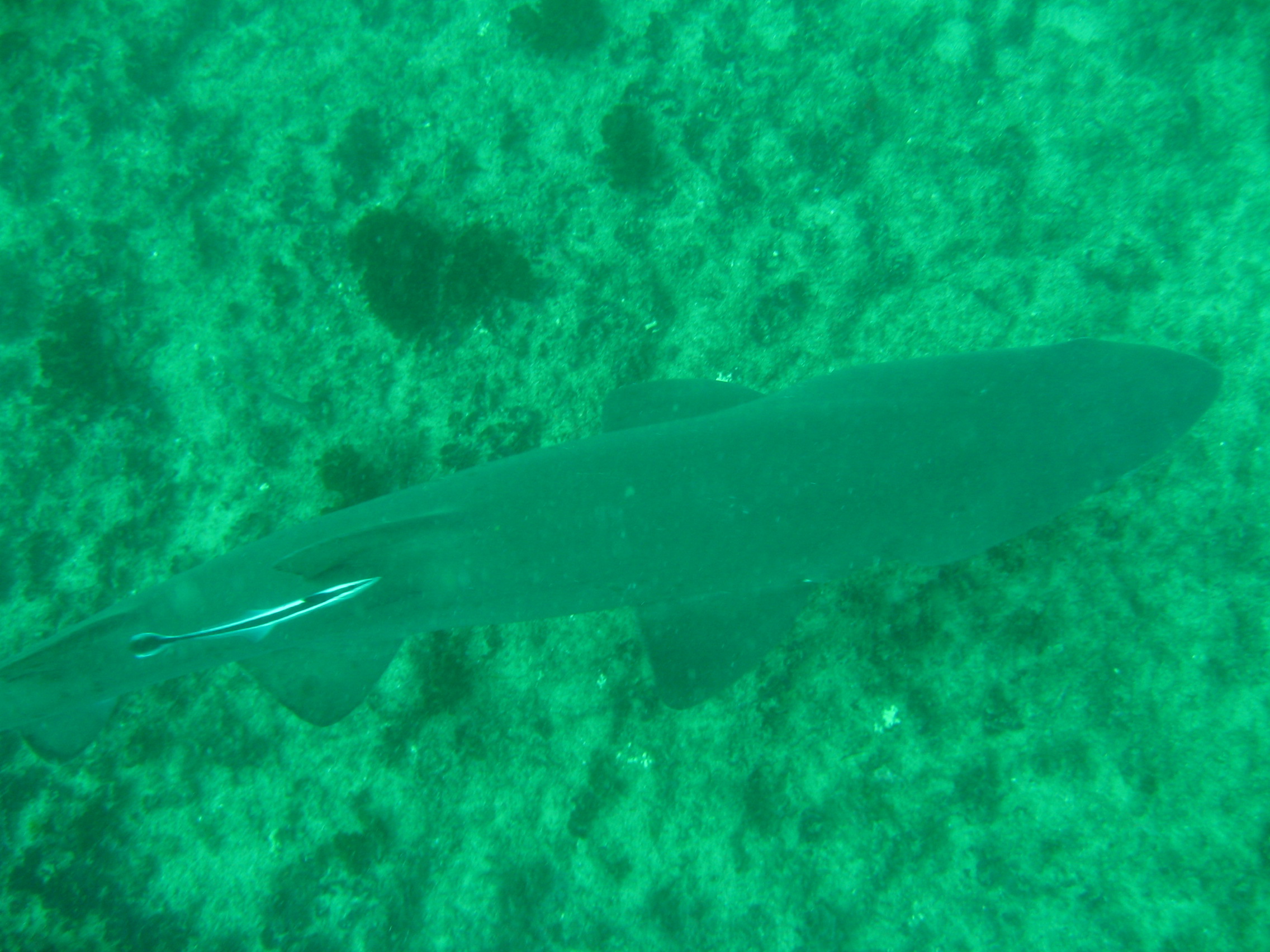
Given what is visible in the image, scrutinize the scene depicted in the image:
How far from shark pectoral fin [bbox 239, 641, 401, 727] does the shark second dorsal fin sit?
2.03 m

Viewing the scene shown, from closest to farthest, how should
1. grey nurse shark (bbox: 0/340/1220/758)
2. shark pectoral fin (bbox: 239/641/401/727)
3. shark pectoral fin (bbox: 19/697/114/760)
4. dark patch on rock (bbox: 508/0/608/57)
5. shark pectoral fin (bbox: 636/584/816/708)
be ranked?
grey nurse shark (bbox: 0/340/1220/758) → shark pectoral fin (bbox: 636/584/816/708) → shark pectoral fin (bbox: 239/641/401/727) → shark pectoral fin (bbox: 19/697/114/760) → dark patch on rock (bbox: 508/0/608/57)

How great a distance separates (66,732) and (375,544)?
2.94m

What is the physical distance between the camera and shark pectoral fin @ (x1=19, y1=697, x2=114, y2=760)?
4316 mm

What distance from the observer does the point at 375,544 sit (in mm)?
3463

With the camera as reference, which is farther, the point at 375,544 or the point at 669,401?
the point at 669,401

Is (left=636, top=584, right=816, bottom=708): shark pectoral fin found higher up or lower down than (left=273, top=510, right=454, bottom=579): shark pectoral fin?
lower down

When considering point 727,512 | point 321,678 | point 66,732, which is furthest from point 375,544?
point 66,732

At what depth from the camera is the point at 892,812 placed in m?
4.38

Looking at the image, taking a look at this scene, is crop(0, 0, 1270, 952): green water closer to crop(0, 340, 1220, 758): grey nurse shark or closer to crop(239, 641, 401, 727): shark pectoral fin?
crop(239, 641, 401, 727): shark pectoral fin

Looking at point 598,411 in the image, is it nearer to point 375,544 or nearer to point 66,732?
point 375,544

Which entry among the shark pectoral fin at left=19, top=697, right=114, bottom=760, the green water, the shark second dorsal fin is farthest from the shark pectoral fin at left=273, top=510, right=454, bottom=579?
the shark pectoral fin at left=19, top=697, right=114, bottom=760

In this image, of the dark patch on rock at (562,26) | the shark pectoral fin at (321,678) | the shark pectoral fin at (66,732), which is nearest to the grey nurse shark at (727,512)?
the shark pectoral fin at (321,678)

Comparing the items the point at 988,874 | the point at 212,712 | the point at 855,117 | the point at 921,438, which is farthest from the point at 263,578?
the point at 855,117

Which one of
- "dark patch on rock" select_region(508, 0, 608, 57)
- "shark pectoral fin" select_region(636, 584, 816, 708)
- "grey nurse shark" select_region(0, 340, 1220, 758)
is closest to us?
"grey nurse shark" select_region(0, 340, 1220, 758)
